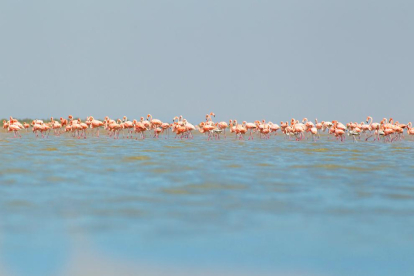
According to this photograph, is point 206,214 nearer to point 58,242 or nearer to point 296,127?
point 58,242

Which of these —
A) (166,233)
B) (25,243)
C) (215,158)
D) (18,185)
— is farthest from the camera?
(215,158)

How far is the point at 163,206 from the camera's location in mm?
8211

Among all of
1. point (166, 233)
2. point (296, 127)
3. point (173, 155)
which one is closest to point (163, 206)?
point (166, 233)

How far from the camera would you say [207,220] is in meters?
7.27

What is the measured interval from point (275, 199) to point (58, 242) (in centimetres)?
360

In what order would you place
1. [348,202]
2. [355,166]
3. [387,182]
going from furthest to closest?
[355,166]
[387,182]
[348,202]

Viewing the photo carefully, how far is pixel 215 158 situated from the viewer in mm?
16312

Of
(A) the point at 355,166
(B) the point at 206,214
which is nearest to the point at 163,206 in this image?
(B) the point at 206,214

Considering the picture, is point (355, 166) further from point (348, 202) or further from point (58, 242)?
point (58, 242)

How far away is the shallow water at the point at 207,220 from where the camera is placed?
5609 mm

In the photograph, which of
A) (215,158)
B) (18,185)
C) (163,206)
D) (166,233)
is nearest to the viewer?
(166,233)

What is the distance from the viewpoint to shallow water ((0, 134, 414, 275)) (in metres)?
5.61

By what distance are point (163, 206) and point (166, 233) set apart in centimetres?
163

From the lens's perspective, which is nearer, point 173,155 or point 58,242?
point 58,242
